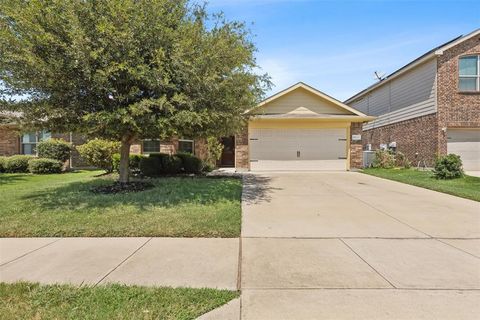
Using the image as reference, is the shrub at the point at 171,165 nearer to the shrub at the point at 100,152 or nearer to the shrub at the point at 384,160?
the shrub at the point at 100,152

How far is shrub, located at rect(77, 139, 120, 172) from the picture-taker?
46.2ft

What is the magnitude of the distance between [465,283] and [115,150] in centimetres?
1398

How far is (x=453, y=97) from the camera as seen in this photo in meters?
15.7

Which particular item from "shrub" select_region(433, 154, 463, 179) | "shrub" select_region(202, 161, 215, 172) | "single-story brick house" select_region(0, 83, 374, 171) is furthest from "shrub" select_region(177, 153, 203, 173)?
"shrub" select_region(433, 154, 463, 179)

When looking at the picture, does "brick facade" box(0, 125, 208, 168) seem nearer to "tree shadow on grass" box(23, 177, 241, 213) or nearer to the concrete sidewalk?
"tree shadow on grass" box(23, 177, 241, 213)

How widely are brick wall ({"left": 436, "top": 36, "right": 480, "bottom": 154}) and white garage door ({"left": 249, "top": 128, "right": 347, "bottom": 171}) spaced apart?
584 cm

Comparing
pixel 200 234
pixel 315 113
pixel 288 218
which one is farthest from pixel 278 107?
pixel 200 234

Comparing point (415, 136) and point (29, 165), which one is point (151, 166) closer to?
point (29, 165)

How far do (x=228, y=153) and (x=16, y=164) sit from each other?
11317mm

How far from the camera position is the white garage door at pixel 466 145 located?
15984mm

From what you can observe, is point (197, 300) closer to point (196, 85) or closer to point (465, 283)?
point (465, 283)

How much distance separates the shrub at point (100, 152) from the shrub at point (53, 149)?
2.71 meters

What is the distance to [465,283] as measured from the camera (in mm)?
3486

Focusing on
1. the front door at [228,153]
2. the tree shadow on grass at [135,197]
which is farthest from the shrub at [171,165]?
the front door at [228,153]
